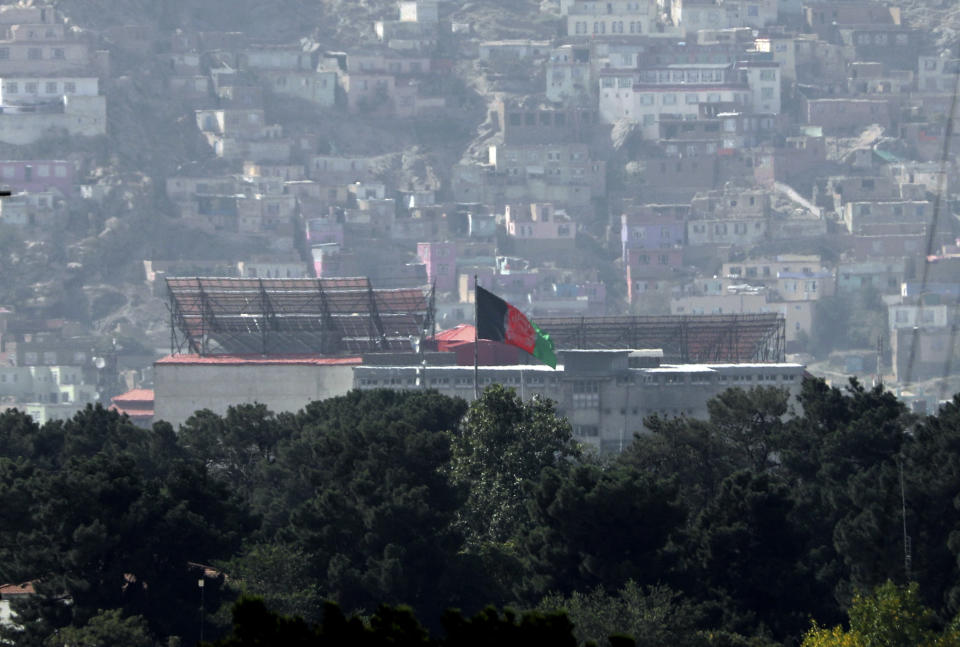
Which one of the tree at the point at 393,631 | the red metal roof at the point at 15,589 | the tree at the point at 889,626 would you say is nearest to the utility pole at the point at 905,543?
the tree at the point at 889,626

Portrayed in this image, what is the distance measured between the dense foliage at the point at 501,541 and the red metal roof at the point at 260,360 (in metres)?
49.0

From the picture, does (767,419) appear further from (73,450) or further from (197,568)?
(197,568)

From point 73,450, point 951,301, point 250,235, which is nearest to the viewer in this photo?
point 73,450

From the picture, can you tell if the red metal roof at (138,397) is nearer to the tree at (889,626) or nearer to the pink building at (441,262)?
the pink building at (441,262)

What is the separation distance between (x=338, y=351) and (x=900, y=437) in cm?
5665

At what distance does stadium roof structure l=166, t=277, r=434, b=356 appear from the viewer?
130 meters

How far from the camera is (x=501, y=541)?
7250 cm

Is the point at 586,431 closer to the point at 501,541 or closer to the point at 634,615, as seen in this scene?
the point at 501,541

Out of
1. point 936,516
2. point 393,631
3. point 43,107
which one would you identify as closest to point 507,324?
point 936,516

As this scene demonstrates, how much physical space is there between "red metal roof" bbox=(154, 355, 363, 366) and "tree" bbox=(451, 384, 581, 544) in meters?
48.7

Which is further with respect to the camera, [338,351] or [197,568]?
[338,351]

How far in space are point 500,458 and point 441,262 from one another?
118 metres

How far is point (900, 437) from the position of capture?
7756 cm

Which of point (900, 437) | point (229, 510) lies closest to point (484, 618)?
point (229, 510)
